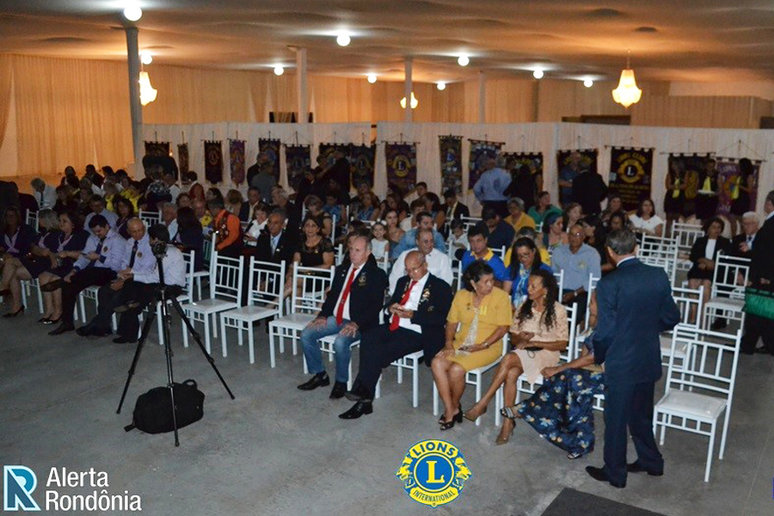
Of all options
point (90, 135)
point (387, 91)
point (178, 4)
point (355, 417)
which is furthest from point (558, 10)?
point (387, 91)

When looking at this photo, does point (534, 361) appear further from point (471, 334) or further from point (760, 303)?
point (760, 303)

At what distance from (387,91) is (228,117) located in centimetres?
636

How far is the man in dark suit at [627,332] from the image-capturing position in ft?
13.1

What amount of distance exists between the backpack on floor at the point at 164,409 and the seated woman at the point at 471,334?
1704 mm

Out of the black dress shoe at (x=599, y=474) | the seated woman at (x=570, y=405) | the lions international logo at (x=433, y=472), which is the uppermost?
the seated woman at (x=570, y=405)

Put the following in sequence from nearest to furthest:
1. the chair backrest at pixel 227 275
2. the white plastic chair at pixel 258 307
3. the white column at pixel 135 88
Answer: the white plastic chair at pixel 258 307 → the chair backrest at pixel 227 275 → the white column at pixel 135 88

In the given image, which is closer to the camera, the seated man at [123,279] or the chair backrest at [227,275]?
the chair backrest at [227,275]

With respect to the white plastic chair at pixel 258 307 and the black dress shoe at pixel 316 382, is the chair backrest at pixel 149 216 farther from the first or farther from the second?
the black dress shoe at pixel 316 382

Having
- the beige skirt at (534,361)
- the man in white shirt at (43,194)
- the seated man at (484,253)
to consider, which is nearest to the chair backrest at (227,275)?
the seated man at (484,253)

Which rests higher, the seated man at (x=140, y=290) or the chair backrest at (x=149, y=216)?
the chair backrest at (x=149, y=216)

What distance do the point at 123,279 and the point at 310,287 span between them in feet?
6.16

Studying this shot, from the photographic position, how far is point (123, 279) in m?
7.02

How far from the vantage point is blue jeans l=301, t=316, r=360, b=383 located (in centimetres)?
554

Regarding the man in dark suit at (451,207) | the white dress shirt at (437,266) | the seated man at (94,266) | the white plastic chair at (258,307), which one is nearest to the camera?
the white dress shirt at (437,266)
